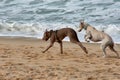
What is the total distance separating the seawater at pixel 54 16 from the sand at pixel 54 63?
2.32 metres

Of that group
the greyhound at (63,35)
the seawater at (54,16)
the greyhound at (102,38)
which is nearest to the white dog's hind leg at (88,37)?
the greyhound at (102,38)

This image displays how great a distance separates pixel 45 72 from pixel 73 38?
2.56 meters

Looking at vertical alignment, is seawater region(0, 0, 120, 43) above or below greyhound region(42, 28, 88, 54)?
below

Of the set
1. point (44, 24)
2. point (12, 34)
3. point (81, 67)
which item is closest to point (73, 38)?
point (81, 67)

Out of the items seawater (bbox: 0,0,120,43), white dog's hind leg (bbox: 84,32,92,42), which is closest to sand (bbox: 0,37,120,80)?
white dog's hind leg (bbox: 84,32,92,42)

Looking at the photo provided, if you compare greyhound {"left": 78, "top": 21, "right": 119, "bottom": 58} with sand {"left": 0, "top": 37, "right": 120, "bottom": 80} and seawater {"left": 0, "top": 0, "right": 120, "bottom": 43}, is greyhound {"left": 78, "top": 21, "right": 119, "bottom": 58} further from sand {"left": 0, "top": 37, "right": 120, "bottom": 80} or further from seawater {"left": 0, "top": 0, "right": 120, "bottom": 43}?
seawater {"left": 0, "top": 0, "right": 120, "bottom": 43}

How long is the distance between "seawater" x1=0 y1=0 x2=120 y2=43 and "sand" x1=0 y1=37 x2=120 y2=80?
2.32m

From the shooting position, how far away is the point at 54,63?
8492 mm

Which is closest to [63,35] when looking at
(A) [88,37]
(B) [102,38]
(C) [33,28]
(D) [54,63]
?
(A) [88,37]

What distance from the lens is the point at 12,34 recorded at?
13.7 m

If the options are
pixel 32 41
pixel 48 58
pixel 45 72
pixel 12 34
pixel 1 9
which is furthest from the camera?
pixel 1 9

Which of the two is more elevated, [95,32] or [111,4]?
[95,32]

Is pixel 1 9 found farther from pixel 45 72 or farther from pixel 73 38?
pixel 45 72

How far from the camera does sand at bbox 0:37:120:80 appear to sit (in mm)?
7285
